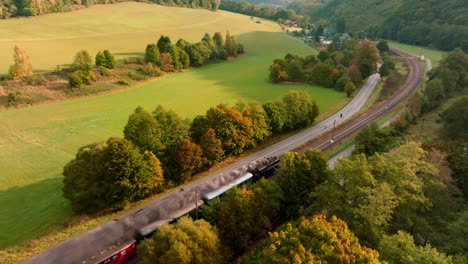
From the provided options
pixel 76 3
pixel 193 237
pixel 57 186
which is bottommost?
pixel 57 186

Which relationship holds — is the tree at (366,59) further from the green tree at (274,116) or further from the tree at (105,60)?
the tree at (105,60)

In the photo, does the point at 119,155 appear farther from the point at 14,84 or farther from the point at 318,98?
the point at 318,98

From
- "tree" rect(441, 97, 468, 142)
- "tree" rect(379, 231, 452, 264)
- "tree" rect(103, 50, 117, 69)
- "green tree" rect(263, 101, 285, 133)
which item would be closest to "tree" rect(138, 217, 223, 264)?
"tree" rect(379, 231, 452, 264)

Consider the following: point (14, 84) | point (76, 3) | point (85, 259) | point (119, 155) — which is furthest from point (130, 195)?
point (76, 3)

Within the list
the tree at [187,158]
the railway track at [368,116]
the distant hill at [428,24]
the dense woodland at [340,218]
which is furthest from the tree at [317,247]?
the distant hill at [428,24]

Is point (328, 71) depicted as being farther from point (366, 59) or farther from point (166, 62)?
point (166, 62)

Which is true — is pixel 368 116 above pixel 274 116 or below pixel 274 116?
below

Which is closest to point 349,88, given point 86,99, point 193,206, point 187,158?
point 187,158

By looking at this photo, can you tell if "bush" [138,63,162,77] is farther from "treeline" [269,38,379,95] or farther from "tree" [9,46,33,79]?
"treeline" [269,38,379,95]
